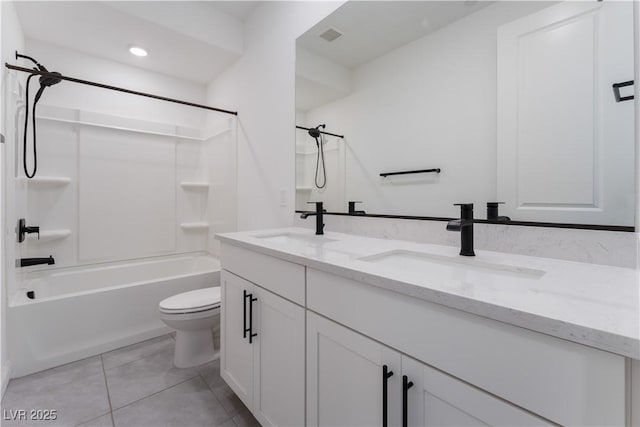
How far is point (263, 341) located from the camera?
1.21 meters

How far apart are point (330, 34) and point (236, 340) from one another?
1754 mm

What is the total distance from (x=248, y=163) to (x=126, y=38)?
51.5 inches

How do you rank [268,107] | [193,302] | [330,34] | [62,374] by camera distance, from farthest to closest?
[268,107]
[193,302]
[62,374]
[330,34]

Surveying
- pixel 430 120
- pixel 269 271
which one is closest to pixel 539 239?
pixel 430 120

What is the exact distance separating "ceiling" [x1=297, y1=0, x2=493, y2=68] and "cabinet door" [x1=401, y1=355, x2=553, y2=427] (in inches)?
50.8

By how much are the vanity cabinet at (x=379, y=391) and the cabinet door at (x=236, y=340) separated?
1.48ft

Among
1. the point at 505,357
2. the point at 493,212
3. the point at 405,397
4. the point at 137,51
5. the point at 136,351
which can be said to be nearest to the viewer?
the point at 505,357

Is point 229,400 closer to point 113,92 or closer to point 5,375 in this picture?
point 5,375

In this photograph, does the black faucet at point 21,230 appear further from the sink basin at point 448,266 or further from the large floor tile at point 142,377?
the sink basin at point 448,266

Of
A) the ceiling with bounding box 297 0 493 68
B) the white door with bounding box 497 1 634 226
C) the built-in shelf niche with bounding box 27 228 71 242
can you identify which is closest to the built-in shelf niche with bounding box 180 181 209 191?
the built-in shelf niche with bounding box 27 228 71 242

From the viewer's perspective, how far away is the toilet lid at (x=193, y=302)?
1.78m

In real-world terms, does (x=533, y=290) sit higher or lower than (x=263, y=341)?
higher

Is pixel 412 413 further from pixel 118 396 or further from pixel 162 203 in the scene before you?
pixel 162 203

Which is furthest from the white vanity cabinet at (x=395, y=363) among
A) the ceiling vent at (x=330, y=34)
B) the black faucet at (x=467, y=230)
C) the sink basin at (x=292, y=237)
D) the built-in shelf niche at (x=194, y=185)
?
the built-in shelf niche at (x=194, y=185)
